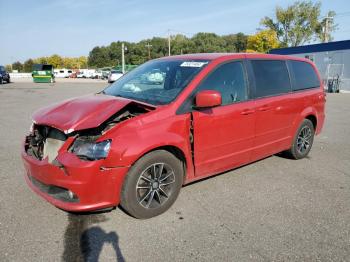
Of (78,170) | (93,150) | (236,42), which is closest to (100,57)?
(236,42)

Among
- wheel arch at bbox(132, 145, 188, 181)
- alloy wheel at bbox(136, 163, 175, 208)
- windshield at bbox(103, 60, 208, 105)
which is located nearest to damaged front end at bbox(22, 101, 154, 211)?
alloy wheel at bbox(136, 163, 175, 208)

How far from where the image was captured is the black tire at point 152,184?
11.0ft

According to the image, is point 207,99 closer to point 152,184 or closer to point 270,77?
point 152,184

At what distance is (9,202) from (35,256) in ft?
4.31

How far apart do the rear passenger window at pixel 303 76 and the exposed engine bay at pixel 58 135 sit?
3.01 m

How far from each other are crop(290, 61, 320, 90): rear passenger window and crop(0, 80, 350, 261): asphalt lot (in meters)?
1.56

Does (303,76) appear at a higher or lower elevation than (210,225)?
higher

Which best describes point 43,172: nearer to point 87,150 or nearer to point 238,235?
point 87,150

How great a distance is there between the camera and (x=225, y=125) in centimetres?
409

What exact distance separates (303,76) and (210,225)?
11.4 feet

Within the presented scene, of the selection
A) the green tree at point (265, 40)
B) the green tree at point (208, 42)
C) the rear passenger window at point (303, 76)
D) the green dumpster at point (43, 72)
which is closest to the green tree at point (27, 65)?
the green tree at point (208, 42)

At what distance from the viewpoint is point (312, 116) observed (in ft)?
19.2

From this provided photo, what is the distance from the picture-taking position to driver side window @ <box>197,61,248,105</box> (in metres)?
4.04

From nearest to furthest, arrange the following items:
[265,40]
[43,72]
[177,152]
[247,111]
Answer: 1. [177,152]
2. [247,111]
3. [43,72]
4. [265,40]
